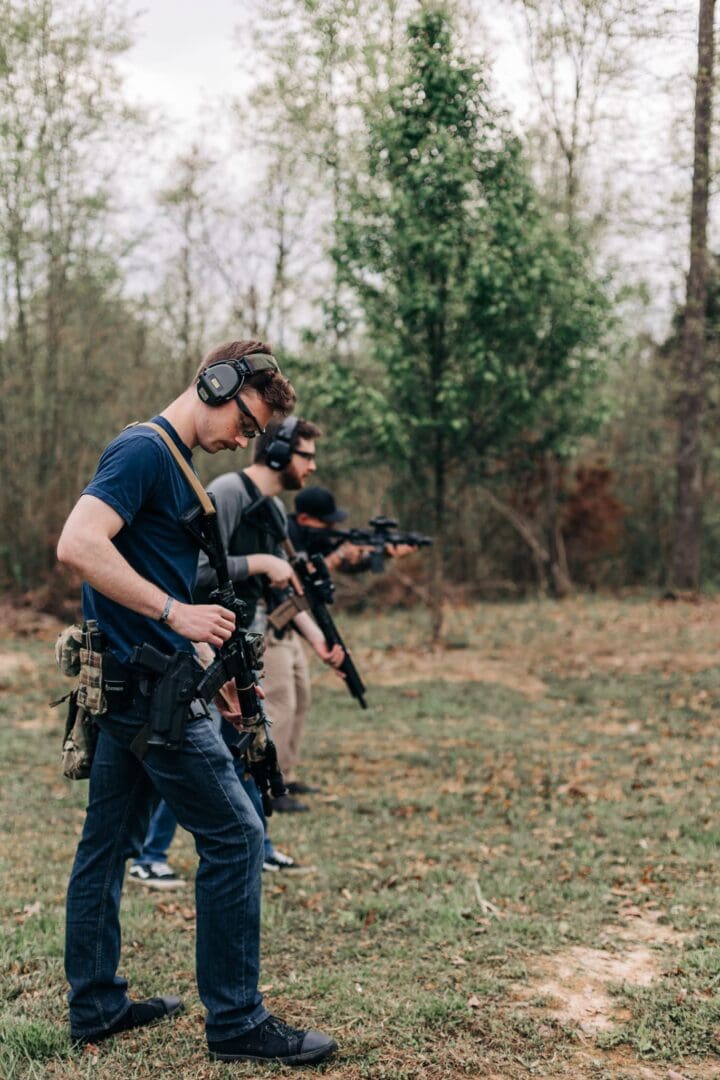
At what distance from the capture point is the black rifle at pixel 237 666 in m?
3.27

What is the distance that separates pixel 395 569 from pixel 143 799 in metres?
16.2

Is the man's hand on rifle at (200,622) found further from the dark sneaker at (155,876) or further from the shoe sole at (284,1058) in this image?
the dark sneaker at (155,876)

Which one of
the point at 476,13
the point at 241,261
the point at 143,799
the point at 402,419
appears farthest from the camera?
the point at 241,261

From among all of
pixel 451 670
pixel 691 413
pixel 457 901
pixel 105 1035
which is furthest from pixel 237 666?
pixel 691 413

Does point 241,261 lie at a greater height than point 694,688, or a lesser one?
greater

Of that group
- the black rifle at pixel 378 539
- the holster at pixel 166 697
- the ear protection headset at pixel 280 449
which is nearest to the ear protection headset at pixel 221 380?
the holster at pixel 166 697

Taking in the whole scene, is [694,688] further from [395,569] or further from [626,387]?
[626,387]

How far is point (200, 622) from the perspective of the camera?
3.10 m

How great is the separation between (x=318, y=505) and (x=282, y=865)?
2367 millimetres

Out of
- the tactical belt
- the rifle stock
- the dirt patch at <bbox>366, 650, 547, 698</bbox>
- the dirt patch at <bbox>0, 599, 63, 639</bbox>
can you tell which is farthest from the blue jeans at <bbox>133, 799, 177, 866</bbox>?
the dirt patch at <bbox>0, 599, 63, 639</bbox>

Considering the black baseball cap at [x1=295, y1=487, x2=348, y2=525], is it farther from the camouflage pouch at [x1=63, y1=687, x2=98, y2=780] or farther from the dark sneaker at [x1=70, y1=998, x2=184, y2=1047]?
the dark sneaker at [x1=70, y1=998, x2=184, y2=1047]

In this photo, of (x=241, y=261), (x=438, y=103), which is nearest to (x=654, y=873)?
(x=438, y=103)

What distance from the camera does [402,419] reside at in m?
14.0

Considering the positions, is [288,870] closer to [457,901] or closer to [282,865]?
[282,865]
